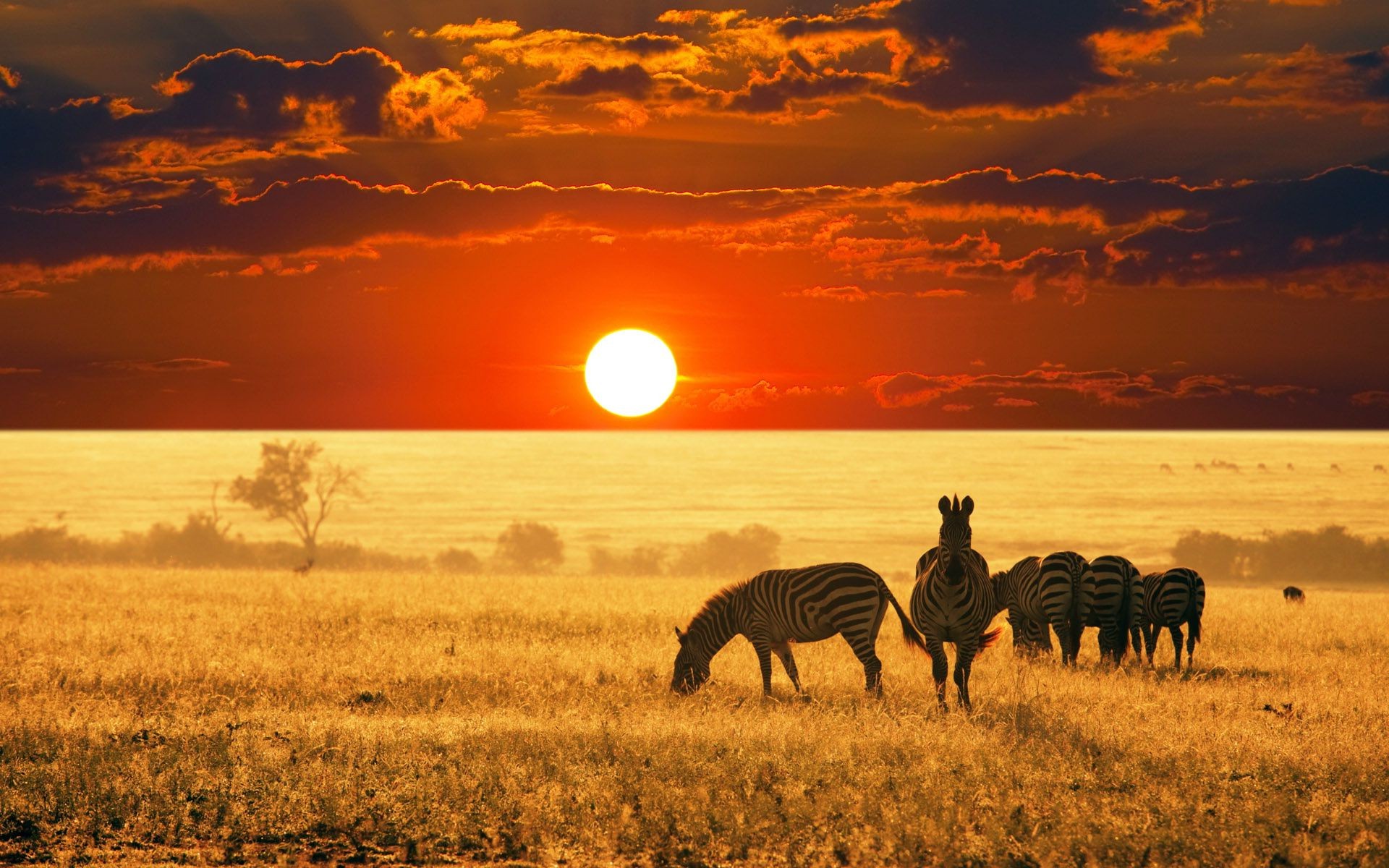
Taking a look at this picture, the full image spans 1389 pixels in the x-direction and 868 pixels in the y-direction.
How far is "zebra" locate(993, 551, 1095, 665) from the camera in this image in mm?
20172

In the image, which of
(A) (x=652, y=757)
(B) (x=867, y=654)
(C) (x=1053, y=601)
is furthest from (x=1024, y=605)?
(A) (x=652, y=757)

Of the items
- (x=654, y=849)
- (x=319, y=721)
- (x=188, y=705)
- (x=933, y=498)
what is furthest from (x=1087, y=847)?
(x=933, y=498)

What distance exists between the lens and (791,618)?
54.6 ft

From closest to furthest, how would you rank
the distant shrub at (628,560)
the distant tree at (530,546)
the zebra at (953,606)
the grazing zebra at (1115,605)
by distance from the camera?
1. the zebra at (953,606)
2. the grazing zebra at (1115,605)
3. the distant shrub at (628,560)
4. the distant tree at (530,546)

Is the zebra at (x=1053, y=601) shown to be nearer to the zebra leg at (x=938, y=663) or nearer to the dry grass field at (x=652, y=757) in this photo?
the dry grass field at (x=652, y=757)

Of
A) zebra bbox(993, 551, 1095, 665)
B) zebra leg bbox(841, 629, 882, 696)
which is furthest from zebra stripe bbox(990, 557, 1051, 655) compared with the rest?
zebra leg bbox(841, 629, 882, 696)

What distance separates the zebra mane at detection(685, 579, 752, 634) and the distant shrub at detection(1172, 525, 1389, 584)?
231 feet

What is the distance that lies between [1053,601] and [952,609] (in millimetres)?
5721

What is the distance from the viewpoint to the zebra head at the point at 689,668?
1705 cm

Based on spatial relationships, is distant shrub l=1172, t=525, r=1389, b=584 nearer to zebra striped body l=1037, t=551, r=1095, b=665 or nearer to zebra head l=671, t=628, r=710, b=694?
zebra striped body l=1037, t=551, r=1095, b=665

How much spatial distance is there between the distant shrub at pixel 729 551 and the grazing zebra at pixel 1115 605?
6529 centimetres

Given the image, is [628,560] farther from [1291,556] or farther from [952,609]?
[952,609]

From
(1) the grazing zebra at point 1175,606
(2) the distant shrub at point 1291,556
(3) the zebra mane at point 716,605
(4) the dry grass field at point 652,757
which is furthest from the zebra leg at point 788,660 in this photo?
(2) the distant shrub at point 1291,556

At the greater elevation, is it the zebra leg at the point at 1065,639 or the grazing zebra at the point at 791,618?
the grazing zebra at the point at 791,618
